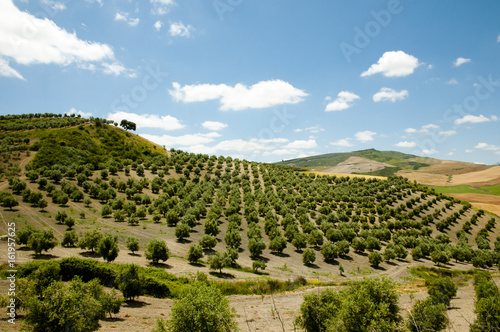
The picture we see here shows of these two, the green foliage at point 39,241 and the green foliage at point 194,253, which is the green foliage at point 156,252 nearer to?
the green foliage at point 194,253

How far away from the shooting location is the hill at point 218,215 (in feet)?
162

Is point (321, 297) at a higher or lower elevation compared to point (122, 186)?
lower

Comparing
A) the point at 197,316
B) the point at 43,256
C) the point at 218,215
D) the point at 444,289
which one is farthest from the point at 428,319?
the point at 218,215

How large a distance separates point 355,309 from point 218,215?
59.9m

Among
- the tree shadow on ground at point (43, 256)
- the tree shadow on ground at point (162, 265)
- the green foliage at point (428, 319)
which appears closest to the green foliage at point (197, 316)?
the green foliage at point (428, 319)

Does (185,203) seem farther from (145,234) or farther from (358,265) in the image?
(358,265)

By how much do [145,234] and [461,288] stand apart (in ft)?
225

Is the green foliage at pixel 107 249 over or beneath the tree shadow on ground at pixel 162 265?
over

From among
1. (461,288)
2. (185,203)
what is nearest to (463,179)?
(461,288)

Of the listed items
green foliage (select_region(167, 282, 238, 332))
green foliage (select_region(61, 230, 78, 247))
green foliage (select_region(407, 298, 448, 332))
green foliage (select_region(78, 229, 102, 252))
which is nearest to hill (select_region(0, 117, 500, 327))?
green foliage (select_region(78, 229, 102, 252))

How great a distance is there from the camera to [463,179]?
167375 millimetres

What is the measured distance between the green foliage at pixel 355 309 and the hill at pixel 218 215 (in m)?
17.5

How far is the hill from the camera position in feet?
162

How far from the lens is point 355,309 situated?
20250mm
